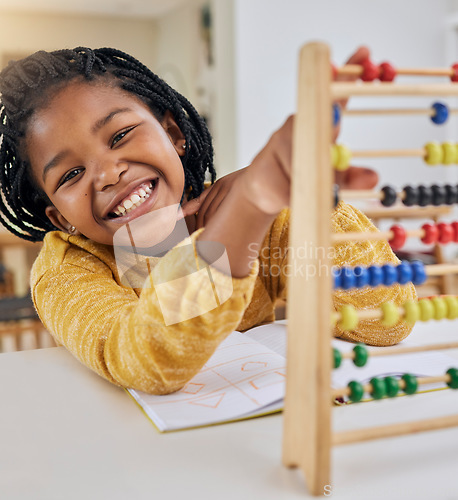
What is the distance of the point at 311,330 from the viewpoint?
43 centimetres

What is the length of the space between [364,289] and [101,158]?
415 millimetres

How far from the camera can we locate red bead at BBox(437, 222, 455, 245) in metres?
0.52

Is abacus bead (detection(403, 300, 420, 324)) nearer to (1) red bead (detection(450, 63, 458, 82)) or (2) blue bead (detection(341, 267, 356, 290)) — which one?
(2) blue bead (detection(341, 267, 356, 290))

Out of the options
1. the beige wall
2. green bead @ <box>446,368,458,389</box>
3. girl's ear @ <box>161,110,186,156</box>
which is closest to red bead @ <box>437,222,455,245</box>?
green bead @ <box>446,368,458,389</box>

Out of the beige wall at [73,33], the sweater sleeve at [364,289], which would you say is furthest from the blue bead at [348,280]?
the beige wall at [73,33]

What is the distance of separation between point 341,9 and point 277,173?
163 inches

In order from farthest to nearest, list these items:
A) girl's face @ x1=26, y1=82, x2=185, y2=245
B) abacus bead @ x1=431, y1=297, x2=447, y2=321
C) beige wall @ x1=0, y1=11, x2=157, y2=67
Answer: beige wall @ x1=0, y1=11, x2=157, y2=67, girl's face @ x1=26, y1=82, x2=185, y2=245, abacus bead @ x1=431, y1=297, x2=447, y2=321

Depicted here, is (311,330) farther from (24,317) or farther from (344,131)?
(344,131)

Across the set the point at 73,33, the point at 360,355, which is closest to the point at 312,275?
the point at 360,355

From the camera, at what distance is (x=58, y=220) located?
0.97 metres

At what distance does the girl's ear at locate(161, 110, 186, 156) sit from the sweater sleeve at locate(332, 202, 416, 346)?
28 centimetres

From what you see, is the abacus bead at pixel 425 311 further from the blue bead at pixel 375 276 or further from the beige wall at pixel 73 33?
the beige wall at pixel 73 33

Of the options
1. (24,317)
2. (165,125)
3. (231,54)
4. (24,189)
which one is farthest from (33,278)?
(231,54)

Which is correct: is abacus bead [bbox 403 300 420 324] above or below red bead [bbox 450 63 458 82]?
below
